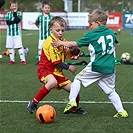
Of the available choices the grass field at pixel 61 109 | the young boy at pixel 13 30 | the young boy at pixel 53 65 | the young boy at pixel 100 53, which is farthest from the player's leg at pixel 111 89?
the young boy at pixel 13 30

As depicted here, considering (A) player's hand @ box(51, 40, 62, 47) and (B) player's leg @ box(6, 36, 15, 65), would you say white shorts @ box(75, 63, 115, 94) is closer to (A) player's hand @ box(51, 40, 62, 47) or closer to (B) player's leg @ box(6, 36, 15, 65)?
(A) player's hand @ box(51, 40, 62, 47)

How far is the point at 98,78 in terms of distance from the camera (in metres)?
6.20

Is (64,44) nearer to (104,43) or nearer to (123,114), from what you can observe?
(104,43)

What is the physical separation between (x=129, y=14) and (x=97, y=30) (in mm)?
32886

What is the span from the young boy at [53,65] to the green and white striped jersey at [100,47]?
39cm

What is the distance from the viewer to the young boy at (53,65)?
20.8ft

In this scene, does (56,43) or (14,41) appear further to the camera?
(14,41)

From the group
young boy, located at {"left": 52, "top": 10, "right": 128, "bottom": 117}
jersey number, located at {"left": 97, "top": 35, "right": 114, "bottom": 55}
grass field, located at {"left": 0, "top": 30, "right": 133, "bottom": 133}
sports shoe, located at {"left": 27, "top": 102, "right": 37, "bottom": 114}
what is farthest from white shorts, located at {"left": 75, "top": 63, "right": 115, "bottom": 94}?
sports shoe, located at {"left": 27, "top": 102, "right": 37, "bottom": 114}

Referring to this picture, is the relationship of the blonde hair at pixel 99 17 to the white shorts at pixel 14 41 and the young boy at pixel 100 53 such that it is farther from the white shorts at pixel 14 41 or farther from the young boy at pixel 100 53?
the white shorts at pixel 14 41

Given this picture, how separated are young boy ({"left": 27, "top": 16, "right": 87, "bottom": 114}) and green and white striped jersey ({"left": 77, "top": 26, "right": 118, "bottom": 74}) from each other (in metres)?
0.39

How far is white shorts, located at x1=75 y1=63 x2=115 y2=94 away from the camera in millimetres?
6176

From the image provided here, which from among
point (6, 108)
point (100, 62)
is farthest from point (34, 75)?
point (100, 62)

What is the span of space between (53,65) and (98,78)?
706 millimetres

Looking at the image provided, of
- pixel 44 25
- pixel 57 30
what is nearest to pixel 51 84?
pixel 57 30
